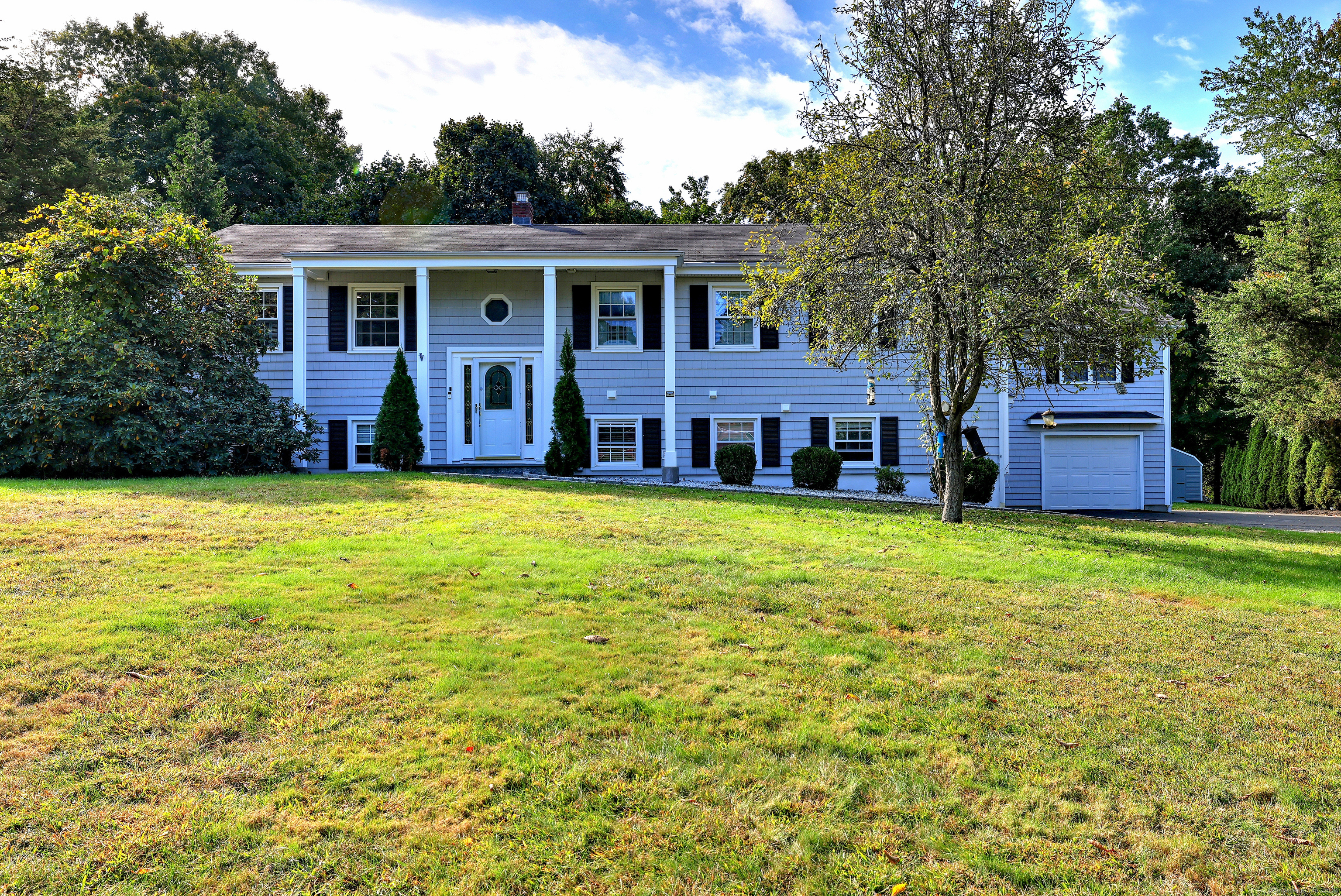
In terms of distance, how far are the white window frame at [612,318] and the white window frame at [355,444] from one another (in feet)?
16.2

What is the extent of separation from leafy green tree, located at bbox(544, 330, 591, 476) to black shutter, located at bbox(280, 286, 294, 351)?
20.4 feet

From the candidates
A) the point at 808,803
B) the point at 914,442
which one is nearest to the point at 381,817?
the point at 808,803

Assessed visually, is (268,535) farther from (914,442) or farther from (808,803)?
(914,442)

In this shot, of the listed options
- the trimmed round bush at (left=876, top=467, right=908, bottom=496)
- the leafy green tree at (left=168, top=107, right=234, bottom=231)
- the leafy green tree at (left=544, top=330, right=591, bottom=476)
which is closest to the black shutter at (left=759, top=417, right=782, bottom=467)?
the trimmed round bush at (left=876, top=467, right=908, bottom=496)

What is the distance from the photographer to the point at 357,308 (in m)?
16.0

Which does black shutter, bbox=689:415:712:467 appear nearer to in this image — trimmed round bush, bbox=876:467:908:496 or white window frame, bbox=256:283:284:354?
trimmed round bush, bbox=876:467:908:496

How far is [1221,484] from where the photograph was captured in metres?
26.2

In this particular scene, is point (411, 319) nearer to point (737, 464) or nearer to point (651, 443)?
point (651, 443)

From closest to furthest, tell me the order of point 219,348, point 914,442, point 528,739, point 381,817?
1. point 381,817
2. point 528,739
3. point 219,348
4. point 914,442

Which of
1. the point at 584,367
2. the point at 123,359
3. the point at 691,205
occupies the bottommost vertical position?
the point at 123,359

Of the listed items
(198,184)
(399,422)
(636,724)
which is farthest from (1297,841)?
(198,184)

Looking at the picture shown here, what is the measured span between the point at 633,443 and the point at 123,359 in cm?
904

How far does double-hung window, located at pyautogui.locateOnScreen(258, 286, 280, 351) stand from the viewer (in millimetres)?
15844

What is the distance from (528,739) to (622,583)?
2580 mm
